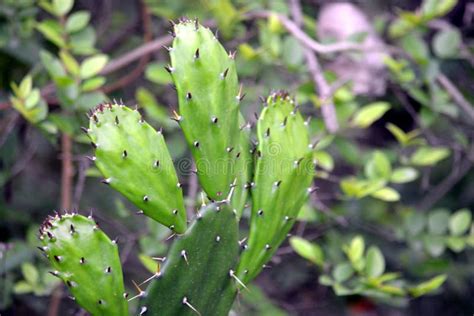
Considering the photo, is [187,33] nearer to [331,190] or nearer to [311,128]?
[311,128]

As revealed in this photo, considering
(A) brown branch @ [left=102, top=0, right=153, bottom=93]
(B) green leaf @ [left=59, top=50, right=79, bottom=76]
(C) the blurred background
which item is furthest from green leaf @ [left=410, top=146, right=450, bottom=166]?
(B) green leaf @ [left=59, top=50, right=79, bottom=76]

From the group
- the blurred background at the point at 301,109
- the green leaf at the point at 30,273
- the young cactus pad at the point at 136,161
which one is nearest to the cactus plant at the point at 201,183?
A: the young cactus pad at the point at 136,161

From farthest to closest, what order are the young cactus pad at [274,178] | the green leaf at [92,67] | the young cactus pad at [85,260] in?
the green leaf at [92,67] → the young cactus pad at [274,178] → the young cactus pad at [85,260]

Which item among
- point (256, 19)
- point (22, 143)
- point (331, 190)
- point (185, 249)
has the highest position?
point (185, 249)

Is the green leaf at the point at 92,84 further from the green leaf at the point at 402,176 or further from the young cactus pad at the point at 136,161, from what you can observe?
the green leaf at the point at 402,176

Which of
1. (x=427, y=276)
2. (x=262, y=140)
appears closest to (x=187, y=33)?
(x=262, y=140)

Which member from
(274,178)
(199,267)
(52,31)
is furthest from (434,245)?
(52,31)

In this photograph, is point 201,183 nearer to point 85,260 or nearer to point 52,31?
point 85,260
